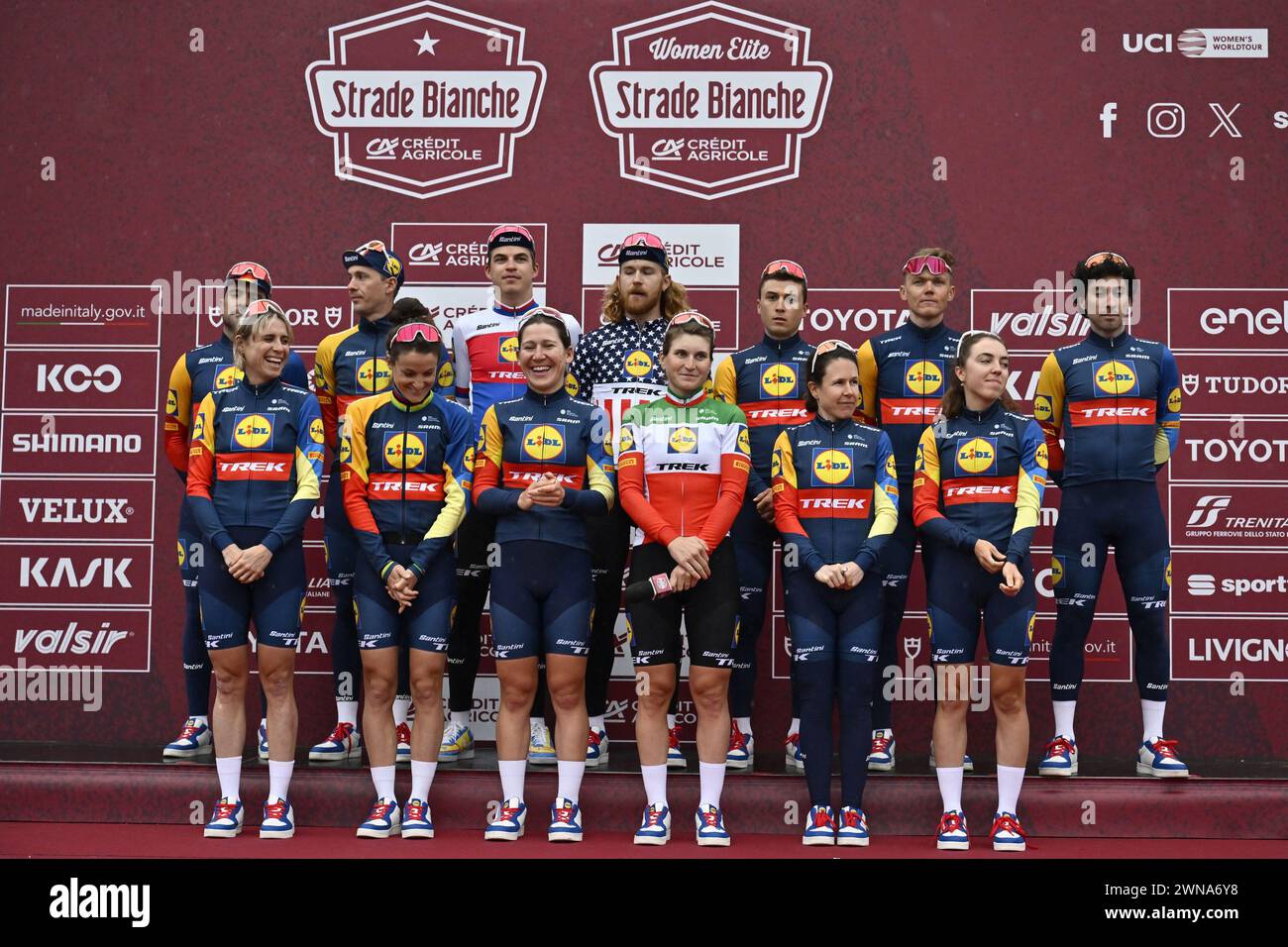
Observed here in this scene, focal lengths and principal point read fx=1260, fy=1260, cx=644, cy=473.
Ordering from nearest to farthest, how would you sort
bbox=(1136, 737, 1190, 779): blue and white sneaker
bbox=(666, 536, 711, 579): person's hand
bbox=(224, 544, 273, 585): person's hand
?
bbox=(666, 536, 711, 579): person's hand
bbox=(224, 544, 273, 585): person's hand
bbox=(1136, 737, 1190, 779): blue and white sneaker

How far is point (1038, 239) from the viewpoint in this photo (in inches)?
210

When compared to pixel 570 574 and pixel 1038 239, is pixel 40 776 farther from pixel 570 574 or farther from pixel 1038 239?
pixel 1038 239

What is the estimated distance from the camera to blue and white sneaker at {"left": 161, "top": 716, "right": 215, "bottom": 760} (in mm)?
4574

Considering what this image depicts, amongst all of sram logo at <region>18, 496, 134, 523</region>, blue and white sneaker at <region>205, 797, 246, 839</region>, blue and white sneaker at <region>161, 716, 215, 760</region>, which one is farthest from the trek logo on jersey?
sram logo at <region>18, 496, 134, 523</region>

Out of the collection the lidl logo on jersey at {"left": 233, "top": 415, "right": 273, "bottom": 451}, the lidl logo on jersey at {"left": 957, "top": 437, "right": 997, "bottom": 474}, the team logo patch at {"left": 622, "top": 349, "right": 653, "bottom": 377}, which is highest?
the team logo patch at {"left": 622, "top": 349, "right": 653, "bottom": 377}

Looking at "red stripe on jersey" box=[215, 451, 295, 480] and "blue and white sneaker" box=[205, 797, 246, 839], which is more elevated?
"red stripe on jersey" box=[215, 451, 295, 480]

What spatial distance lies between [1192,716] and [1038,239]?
2.09 meters

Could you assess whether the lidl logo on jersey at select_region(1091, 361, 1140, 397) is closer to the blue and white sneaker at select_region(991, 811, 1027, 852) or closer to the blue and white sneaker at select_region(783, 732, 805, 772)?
the blue and white sneaker at select_region(991, 811, 1027, 852)

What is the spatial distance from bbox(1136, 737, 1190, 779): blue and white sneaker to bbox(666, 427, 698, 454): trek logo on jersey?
1.95 meters

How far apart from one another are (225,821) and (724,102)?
137 inches

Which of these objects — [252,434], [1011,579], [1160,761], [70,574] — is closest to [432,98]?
[252,434]

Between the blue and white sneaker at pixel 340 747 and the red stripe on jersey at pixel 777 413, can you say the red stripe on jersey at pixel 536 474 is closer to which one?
the red stripe on jersey at pixel 777 413

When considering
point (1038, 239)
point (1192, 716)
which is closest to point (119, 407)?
point (1038, 239)

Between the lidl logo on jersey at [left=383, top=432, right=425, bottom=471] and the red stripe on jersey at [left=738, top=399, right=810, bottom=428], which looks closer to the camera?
the lidl logo on jersey at [left=383, top=432, right=425, bottom=471]
